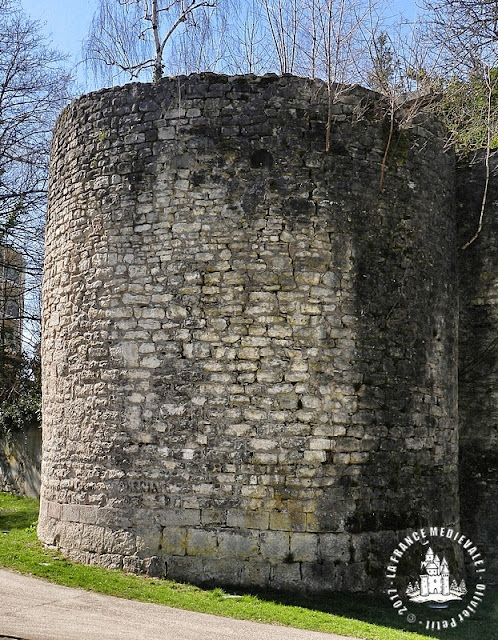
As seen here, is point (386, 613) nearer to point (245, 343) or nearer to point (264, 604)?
point (264, 604)

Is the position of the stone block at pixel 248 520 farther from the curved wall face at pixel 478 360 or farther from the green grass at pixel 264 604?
the curved wall face at pixel 478 360

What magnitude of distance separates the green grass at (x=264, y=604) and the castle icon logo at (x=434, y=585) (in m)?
0.38

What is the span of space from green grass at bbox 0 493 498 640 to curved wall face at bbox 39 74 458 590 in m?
0.25

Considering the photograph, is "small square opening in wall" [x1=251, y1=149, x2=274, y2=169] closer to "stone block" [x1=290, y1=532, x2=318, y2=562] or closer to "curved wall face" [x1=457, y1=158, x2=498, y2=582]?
"curved wall face" [x1=457, y1=158, x2=498, y2=582]

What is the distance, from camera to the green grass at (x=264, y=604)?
22.8ft

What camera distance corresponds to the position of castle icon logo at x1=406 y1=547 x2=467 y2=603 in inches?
329

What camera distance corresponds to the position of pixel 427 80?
938 centimetres

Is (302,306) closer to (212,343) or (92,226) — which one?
(212,343)

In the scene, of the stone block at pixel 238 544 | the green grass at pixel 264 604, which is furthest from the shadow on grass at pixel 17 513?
the stone block at pixel 238 544

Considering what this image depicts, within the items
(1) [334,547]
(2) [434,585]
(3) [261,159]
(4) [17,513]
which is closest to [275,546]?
(1) [334,547]

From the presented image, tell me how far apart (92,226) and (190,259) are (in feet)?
4.70

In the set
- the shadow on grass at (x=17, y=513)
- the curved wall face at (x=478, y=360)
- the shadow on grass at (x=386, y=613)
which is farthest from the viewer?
the shadow on grass at (x=17, y=513)

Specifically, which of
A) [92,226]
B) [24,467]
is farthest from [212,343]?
[24,467]

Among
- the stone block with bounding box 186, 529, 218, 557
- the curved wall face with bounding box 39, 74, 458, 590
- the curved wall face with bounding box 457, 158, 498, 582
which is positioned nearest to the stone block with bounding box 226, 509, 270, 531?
the curved wall face with bounding box 39, 74, 458, 590
